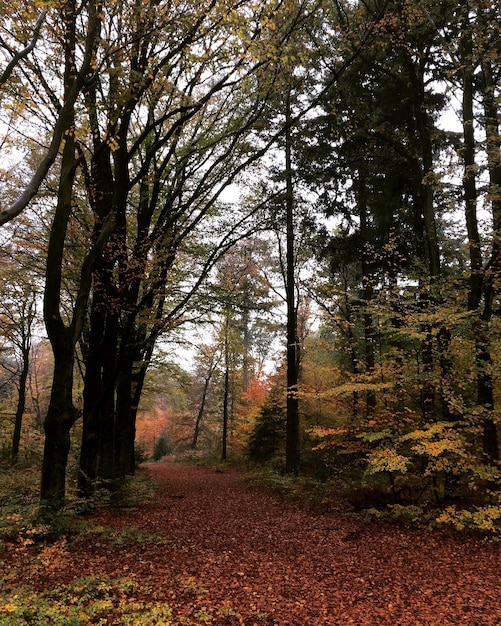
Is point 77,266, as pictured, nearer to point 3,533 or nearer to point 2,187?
point 2,187

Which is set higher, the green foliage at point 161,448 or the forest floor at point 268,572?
the forest floor at point 268,572

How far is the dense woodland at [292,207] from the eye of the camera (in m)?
5.93

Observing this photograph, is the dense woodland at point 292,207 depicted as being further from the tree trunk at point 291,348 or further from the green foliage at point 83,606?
the green foliage at point 83,606

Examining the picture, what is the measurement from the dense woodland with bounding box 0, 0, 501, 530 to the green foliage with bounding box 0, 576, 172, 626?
84.1 inches

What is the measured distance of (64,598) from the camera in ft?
12.3

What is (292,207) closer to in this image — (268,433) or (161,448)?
(268,433)

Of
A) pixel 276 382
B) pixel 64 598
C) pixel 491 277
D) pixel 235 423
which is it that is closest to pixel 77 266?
pixel 64 598

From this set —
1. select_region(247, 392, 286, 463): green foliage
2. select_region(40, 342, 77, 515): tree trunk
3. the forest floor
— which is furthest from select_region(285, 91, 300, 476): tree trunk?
select_region(40, 342, 77, 515): tree trunk

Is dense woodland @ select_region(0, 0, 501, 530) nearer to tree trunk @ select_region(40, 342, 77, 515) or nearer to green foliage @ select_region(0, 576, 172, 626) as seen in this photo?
tree trunk @ select_region(40, 342, 77, 515)

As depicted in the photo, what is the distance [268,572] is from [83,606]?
2.50 metres

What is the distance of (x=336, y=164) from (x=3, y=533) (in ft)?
34.5

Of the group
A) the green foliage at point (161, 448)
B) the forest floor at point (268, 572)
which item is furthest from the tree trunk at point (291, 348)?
the green foliage at point (161, 448)

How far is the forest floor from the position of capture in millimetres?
3984

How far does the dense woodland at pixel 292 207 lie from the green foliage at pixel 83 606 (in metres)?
2.14
